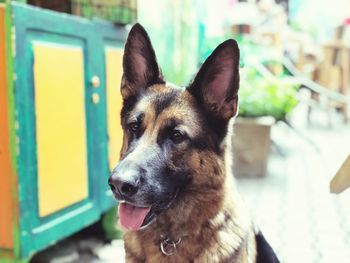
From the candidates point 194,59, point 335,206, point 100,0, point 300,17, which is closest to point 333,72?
point 300,17

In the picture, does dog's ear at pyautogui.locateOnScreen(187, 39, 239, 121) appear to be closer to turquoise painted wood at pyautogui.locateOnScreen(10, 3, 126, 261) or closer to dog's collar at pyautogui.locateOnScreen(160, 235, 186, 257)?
dog's collar at pyautogui.locateOnScreen(160, 235, 186, 257)

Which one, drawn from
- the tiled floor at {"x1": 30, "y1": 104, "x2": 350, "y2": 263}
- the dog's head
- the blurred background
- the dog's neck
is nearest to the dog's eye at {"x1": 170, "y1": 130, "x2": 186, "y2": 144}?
the dog's head

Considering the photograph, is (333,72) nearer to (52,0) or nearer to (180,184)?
(52,0)

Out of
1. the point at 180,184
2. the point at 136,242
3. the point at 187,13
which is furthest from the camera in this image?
the point at 187,13

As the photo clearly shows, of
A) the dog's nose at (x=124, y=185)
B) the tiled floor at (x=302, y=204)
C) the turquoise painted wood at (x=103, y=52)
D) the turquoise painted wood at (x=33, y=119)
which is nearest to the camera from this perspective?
the dog's nose at (x=124, y=185)

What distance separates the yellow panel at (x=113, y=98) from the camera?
2270 mm

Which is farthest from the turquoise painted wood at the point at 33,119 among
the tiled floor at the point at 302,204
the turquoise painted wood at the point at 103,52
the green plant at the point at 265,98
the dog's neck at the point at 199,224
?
the green plant at the point at 265,98

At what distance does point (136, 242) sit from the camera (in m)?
1.44

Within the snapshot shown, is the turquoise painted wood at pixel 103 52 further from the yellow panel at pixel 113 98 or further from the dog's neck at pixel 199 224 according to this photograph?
the dog's neck at pixel 199 224

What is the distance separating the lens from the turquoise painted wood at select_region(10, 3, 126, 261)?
1672 millimetres

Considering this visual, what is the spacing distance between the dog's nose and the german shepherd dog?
0.22ft

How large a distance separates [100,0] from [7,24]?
0.77 meters

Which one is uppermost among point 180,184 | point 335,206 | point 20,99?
point 20,99

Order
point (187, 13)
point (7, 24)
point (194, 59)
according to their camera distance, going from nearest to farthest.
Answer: point (7, 24) < point (187, 13) < point (194, 59)
